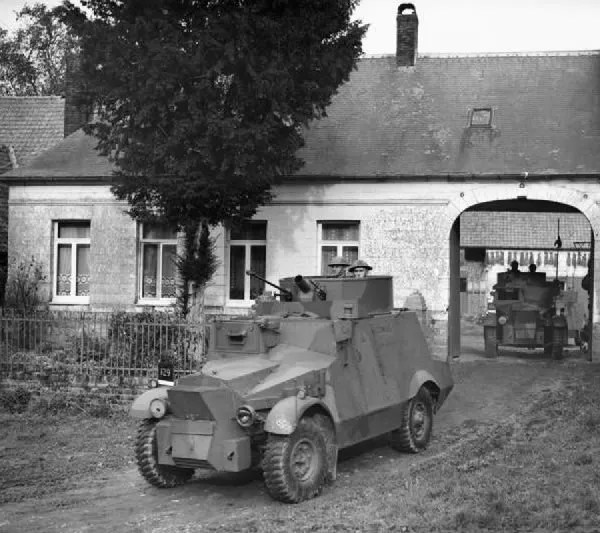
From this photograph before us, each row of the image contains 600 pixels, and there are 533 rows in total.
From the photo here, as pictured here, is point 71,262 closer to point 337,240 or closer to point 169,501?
point 337,240

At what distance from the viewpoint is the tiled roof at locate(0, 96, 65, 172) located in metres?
26.0

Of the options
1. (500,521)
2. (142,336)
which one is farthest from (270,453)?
(142,336)

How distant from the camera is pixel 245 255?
2186cm

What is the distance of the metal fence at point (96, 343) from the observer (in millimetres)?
14375

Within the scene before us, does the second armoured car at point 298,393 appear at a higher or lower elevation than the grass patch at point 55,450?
higher

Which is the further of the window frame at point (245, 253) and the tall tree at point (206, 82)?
the window frame at point (245, 253)

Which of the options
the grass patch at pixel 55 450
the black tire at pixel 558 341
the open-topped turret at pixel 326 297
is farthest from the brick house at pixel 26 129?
the open-topped turret at pixel 326 297

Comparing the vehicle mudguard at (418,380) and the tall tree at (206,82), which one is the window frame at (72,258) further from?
the vehicle mudguard at (418,380)

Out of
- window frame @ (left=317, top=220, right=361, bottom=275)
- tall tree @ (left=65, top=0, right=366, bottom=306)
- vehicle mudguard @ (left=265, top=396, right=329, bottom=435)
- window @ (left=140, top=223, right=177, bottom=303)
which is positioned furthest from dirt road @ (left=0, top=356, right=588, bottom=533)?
window @ (left=140, top=223, right=177, bottom=303)

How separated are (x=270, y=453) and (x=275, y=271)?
42.0ft

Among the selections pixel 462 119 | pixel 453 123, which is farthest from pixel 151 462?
pixel 462 119

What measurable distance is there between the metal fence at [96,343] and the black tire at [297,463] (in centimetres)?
538

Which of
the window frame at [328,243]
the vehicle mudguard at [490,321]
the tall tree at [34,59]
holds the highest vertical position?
the tall tree at [34,59]

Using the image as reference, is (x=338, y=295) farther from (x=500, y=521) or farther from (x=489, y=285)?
(x=489, y=285)
